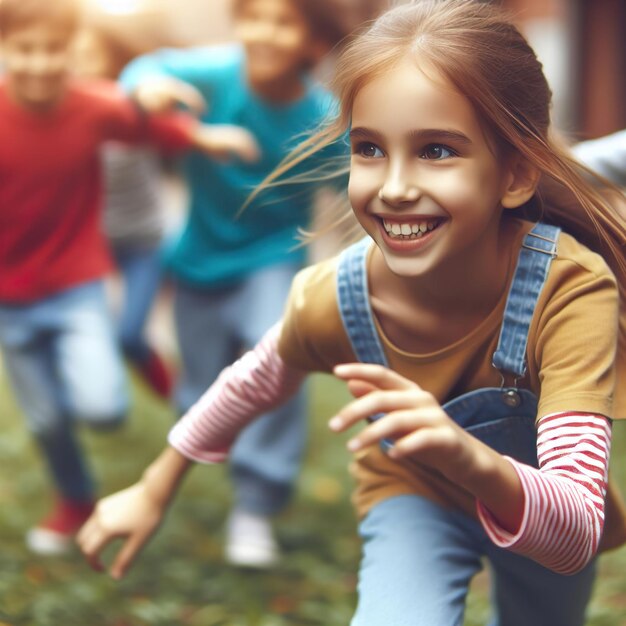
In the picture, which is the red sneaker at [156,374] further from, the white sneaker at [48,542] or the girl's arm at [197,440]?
the girl's arm at [197,440]

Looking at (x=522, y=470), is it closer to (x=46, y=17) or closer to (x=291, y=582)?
(x=291, y=582)

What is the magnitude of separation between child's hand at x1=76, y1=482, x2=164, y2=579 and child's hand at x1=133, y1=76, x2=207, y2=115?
5.72 feet

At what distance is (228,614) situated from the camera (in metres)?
3.23

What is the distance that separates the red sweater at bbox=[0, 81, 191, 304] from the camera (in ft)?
11.9

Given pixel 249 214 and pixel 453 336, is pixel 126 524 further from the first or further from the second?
pixel 249 214

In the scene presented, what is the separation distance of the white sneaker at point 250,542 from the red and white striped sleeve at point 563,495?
1.84m

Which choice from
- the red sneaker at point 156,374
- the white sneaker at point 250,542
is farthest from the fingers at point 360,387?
the red sneaker at point 156,374

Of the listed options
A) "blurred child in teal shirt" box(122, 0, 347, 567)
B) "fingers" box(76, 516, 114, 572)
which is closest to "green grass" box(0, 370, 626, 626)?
"blurred child in teal shirt" box(122, 0, 347, 567)

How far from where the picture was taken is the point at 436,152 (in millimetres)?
1873

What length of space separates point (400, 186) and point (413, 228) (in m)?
0.08

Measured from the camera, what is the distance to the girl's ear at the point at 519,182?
1.99m

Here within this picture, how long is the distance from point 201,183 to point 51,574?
4.57 feet

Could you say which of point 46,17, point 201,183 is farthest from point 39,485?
point 46,17

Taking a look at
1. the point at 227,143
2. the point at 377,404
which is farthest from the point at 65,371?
the point at 377,404
